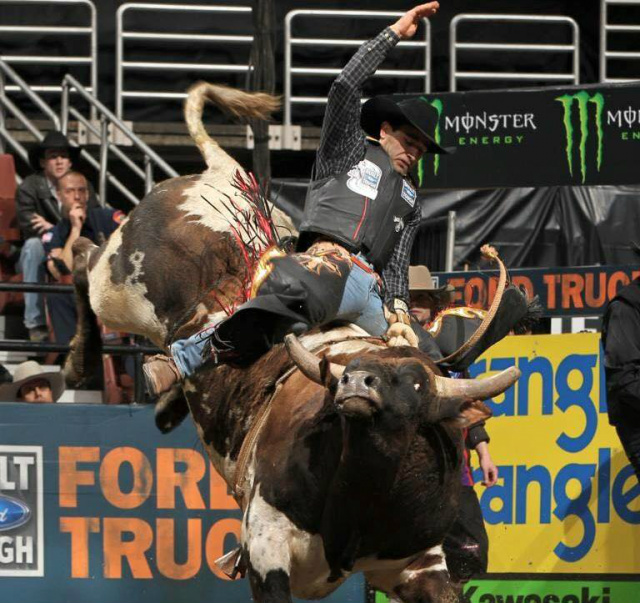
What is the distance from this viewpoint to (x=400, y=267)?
617 centimetres

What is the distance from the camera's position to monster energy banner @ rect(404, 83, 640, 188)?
9.08 meters

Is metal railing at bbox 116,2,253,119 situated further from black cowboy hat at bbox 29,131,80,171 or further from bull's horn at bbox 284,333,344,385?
bull's horn at bbox 284,333,344,385

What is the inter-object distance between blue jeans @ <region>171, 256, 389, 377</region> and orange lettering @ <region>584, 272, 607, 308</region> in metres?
2.72

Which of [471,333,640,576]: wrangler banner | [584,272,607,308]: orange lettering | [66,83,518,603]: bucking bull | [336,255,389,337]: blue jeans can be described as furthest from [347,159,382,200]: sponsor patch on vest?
[584,272,607,308]: orange lettering

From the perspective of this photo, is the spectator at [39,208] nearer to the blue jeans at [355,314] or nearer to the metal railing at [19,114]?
the metal railing at [19,114]

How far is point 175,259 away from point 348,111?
4.45 feet

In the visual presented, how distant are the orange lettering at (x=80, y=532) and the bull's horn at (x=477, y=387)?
3485mm

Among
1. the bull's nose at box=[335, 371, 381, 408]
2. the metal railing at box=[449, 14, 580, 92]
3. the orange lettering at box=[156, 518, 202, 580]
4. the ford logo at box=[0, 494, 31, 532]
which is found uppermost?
the metal railing at box=[449, 14, 580, 92]

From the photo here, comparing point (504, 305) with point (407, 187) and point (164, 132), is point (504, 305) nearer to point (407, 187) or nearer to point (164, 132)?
point (407, 187)

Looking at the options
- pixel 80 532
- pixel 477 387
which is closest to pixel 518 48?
pixel 80 532

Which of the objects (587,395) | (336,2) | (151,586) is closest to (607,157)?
(587,395)

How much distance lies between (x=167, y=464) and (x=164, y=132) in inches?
226

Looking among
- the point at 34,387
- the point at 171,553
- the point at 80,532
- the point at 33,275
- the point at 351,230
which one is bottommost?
the point at 171,553

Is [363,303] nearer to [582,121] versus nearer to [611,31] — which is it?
[582,121]
